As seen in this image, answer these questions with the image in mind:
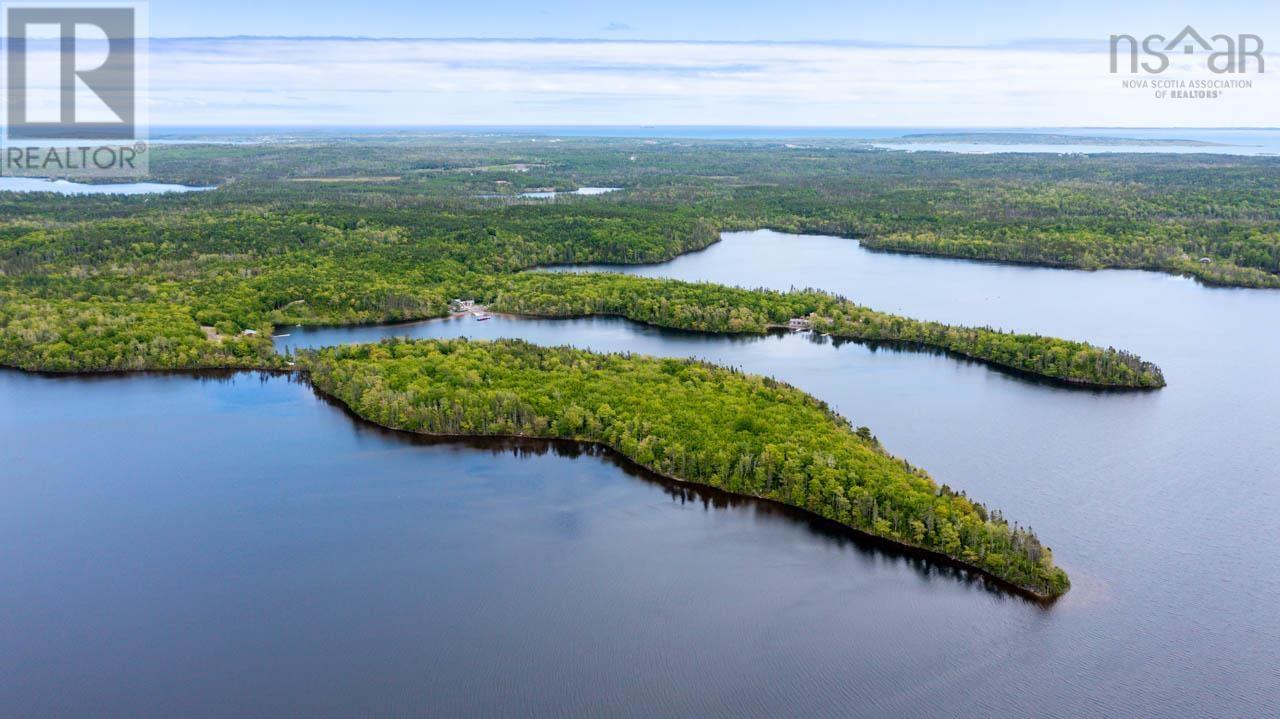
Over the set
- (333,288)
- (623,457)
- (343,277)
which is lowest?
(623,457)

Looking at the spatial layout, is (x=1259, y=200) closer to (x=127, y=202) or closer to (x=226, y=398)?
(x=226, y=398)

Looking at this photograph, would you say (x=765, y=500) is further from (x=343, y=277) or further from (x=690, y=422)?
(x=343, y=277)

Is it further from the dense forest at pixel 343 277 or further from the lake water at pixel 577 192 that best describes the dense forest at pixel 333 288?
the lake water at pixel 577 192

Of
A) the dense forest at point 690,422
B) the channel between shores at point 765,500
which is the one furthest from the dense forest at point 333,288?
the channel between shores at point 765,500

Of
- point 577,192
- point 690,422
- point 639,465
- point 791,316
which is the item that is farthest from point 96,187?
point 690,422

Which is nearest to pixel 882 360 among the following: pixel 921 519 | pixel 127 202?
pixel 921 519

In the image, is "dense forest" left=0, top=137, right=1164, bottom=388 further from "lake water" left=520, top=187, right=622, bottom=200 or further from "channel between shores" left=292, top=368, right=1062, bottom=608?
"lake water" left=520, top=187, right=622, bottom=200

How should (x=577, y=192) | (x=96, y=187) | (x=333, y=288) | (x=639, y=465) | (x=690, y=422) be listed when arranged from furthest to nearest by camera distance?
1. (x=96, y=187)
2. (x=577, y=192)
3. (x=333, y=288)
4. (x=690, y=422)
5. (x=639, y=465)

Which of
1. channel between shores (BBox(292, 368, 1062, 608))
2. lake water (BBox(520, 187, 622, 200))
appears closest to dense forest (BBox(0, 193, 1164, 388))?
channel between shores (BBox(292, 368, 1062, 608))
